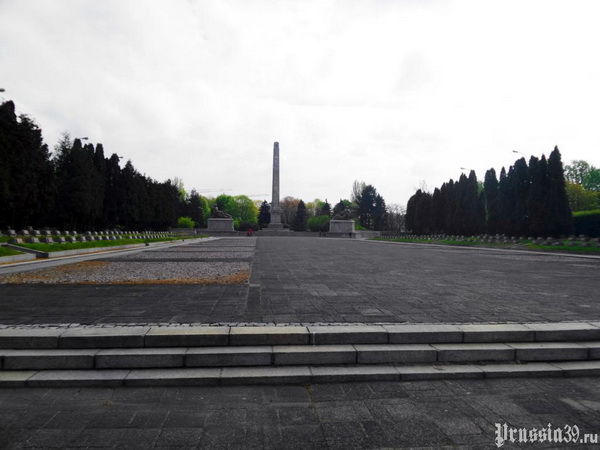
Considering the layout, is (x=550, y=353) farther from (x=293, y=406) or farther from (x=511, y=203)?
(x=511, y=203)

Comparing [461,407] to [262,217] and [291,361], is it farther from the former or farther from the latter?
[262,217]

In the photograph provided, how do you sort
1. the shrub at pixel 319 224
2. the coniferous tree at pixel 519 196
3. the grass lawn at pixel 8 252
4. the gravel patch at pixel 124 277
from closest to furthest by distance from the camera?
the gravel patch at pixel 124 277 < the grass lawn at pixel 8 252 < the coniferous tree at pixel 519 196 < the shrub at pixel 319 224

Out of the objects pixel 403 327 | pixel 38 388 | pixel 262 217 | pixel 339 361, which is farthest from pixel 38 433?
pixel 262 217

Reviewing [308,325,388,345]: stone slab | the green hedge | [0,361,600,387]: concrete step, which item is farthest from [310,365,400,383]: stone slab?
the green hedge

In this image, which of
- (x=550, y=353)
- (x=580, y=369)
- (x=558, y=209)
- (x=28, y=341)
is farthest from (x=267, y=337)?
(x=558, y=209)

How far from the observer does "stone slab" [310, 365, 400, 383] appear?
4180 mm

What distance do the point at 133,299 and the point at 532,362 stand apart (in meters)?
6.68

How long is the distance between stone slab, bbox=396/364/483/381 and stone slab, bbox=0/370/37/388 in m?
4.22

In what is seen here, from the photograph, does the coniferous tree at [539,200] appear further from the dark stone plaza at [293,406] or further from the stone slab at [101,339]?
the stone slab at [101,339]

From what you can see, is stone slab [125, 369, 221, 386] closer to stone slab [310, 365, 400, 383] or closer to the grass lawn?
stone slab [310, 365, 400, 383]

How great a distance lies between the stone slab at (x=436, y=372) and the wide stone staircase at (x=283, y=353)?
0.01 metres

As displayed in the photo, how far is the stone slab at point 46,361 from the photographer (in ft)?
14.1

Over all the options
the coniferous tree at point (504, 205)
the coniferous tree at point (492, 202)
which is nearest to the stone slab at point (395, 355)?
the coniferous tree at point (504, 205)

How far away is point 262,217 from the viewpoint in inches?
3863
